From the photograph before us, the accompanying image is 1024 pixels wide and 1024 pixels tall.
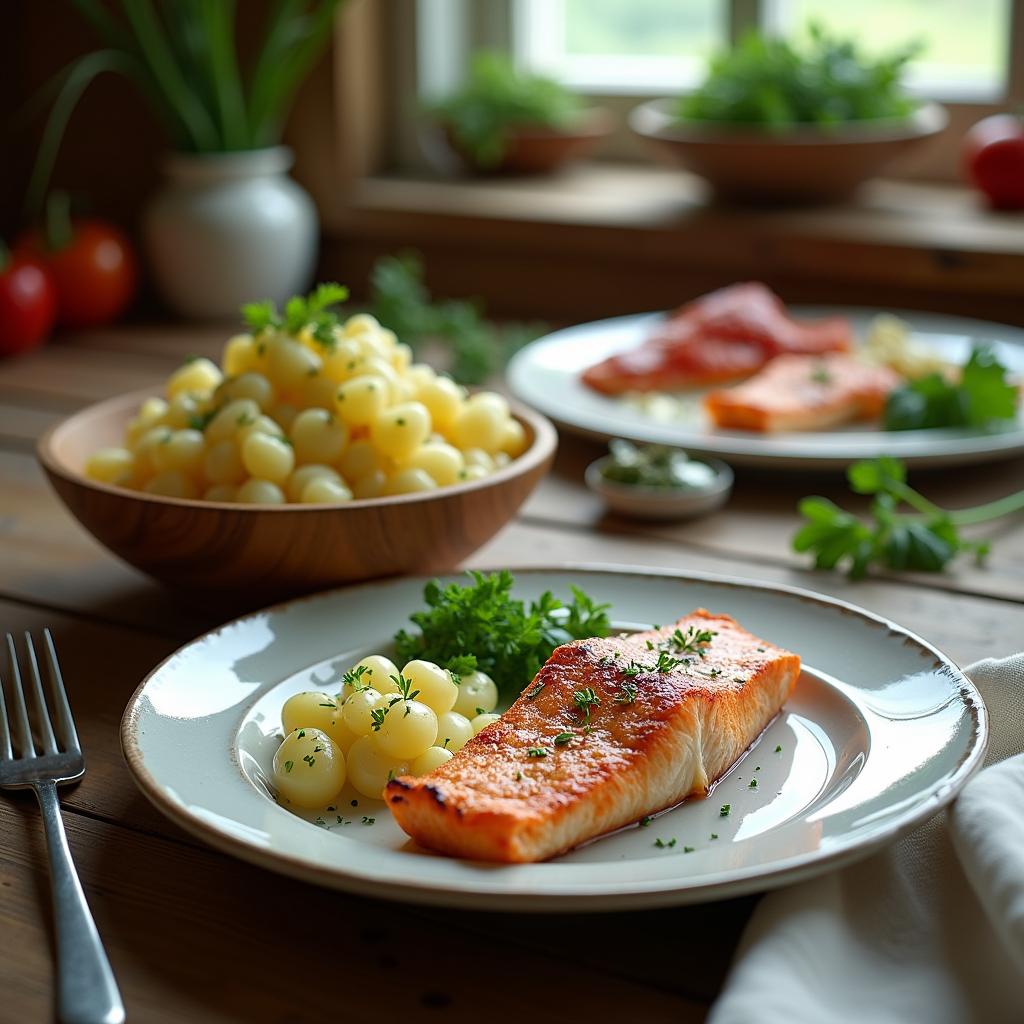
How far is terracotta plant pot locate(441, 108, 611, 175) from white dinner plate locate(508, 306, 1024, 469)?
738 millimetres

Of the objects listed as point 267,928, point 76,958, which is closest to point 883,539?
point 267,928

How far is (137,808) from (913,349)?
131 cm

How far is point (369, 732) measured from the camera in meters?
0.92

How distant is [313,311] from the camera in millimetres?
1261

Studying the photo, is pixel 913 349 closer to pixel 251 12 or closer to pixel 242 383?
pixel 242 383

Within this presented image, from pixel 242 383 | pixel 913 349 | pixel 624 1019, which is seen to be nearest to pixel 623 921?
pixel 624 1019

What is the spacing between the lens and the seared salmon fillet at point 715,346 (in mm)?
1896

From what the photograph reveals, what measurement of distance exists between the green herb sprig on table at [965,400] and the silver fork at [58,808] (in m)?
1.03

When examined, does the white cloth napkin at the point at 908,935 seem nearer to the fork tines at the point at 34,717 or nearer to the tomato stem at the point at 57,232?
the fork tines at the point at 34,717

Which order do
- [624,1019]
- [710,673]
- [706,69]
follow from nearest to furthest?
[624,1019] → [710,673] → [706,69]

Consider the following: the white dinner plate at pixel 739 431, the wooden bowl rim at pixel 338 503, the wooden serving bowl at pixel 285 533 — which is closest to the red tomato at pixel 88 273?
the white dinner plate at pixel 739 431

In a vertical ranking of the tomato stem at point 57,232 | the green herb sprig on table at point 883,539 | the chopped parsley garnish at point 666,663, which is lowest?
the green herb sprig on table at point 883,539

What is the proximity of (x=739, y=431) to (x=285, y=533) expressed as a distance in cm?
77

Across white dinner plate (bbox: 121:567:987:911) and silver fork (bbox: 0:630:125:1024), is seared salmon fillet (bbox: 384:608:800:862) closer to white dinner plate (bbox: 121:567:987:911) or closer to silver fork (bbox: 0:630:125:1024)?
white dinner plate (bbox: 121:567:987:911)
